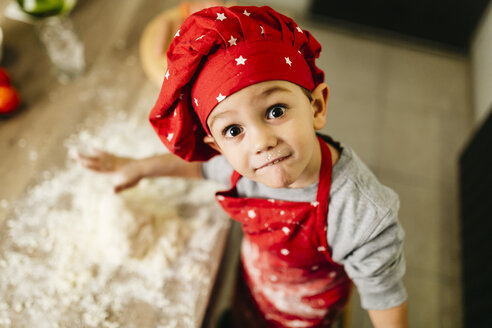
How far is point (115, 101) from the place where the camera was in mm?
1125

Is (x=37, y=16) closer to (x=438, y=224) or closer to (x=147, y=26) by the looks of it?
(x=147, y=26)

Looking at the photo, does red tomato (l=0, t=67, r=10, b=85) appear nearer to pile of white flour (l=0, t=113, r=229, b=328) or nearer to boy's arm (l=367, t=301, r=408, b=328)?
pile of white flour (l=0, t=113, r=229, b=328)

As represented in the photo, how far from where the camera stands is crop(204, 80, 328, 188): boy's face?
0.57m

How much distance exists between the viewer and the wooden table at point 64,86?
3.26 ft

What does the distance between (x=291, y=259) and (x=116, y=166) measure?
0.45m

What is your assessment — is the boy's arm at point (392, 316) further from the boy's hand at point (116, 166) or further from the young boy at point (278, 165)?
the boy's hand at point (116, 166)

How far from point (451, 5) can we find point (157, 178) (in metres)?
1.93

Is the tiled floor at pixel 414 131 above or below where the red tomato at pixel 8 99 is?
below

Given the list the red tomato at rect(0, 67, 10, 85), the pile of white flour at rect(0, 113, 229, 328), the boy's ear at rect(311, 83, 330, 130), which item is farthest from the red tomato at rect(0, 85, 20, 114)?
the boy's ear at rect(311, 83, 330, 130)

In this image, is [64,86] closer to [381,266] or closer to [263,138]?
[263,138]

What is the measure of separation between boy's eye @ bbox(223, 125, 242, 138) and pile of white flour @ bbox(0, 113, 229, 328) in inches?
13.5

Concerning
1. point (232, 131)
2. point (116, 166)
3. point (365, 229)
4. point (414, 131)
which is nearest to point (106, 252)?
point (116, 166)

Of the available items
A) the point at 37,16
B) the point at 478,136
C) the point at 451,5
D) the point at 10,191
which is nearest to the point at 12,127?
the point at 10,191

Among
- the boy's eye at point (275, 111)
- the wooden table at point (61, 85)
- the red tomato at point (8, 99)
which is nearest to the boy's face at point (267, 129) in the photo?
the boy's eye at point (275, 111)
